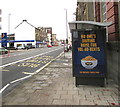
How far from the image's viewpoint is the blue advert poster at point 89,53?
5398 mm

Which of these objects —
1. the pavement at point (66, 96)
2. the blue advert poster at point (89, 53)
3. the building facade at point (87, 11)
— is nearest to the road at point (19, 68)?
the pavement at point (66, 96)

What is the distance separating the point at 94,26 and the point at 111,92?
268cm

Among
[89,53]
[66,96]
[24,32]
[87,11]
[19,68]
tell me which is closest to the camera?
[66,96]

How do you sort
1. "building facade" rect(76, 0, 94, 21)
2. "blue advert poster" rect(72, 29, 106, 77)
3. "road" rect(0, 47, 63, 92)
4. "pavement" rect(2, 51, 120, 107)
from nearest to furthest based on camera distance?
"pavement" rect(2, 51, 120, 107)
"blue advert poster" rect(72, 29, 106, 77)
"road" rect(0, 47, 63, 92)
"building facade" rect(76, 0, 94, 21)

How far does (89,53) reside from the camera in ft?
18.0

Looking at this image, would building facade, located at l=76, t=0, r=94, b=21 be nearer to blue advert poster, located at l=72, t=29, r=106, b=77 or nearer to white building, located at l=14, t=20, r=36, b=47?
blue advert poster, located at l=72, t=29, r=106, b=77

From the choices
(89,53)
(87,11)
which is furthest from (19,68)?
(87,11)

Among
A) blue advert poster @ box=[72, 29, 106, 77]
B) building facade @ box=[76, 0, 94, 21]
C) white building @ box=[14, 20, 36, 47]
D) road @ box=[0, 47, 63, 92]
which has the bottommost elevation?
road @ box=[0, 47, 63, 92]

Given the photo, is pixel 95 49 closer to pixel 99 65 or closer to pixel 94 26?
pixel 99 65

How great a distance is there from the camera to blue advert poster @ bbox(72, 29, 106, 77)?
5398mm

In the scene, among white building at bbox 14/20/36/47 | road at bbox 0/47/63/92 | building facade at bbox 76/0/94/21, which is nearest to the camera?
road at bbox 0/47/63/92

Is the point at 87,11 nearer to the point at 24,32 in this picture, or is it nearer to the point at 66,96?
the point at 66,96

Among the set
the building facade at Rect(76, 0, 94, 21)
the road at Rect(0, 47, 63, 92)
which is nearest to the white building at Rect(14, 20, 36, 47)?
the building facade at Rect(76, 0, 94, 21)

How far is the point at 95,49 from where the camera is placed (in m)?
5.43
